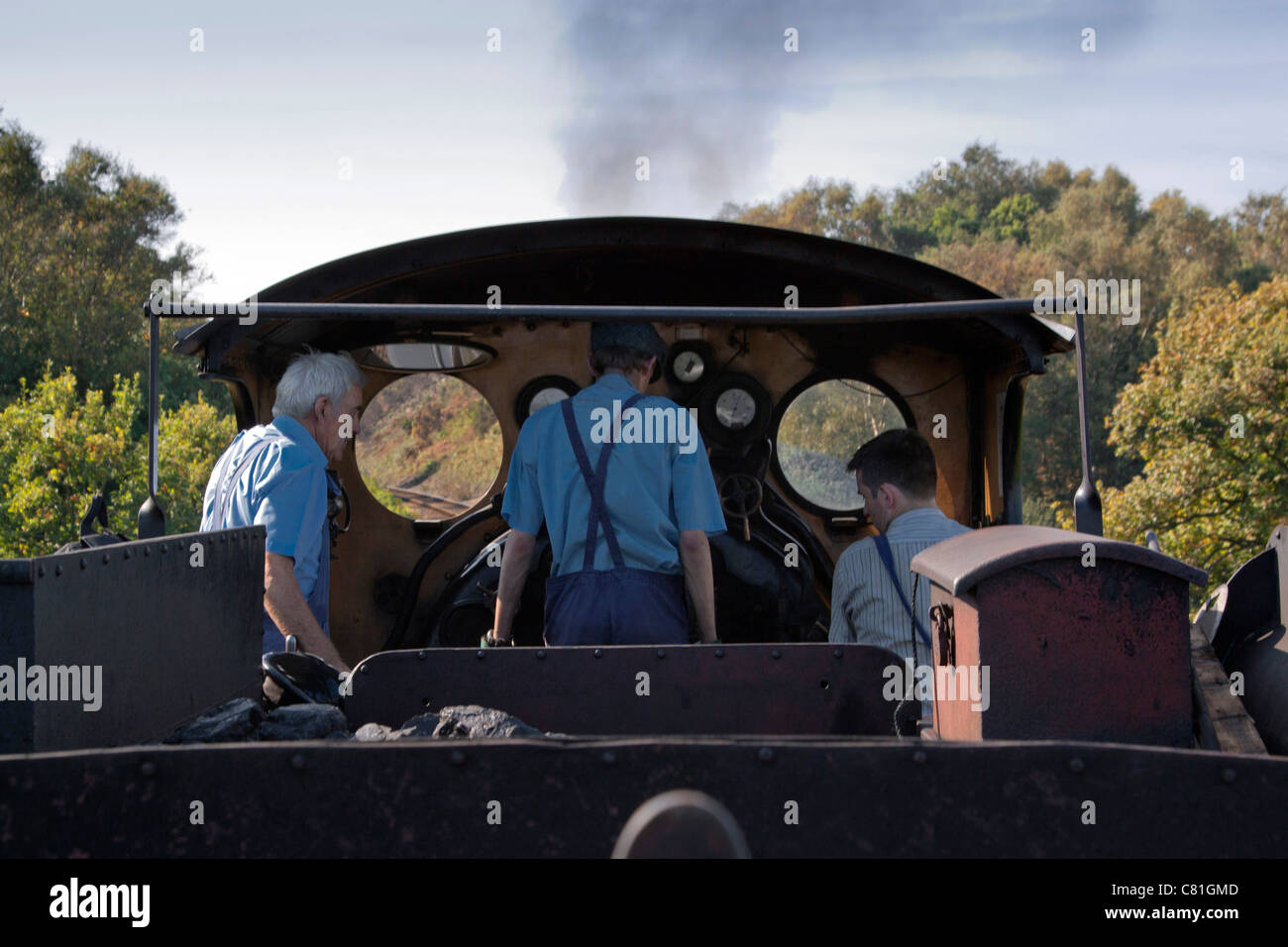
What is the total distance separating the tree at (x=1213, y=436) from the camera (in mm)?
27047

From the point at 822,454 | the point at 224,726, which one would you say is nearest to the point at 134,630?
the point at 224,726

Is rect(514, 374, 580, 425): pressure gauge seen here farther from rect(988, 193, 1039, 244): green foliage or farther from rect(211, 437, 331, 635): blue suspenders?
rect(988, 193, 1039, 244): green foliage

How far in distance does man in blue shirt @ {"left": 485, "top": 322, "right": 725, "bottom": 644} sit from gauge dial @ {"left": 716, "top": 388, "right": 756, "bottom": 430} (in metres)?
2.24

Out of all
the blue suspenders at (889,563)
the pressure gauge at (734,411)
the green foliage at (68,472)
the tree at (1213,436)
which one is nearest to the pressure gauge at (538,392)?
the pressure gauge at (734,411)

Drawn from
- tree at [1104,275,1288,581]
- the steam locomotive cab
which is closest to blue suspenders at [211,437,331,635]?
the steam locomotive cab

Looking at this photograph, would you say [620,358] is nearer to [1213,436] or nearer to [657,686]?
→ [657,686]

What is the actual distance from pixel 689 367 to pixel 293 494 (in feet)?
9.26

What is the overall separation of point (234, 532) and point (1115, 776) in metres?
2.17

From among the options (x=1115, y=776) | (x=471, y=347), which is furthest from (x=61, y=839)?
(x=471, y=347)

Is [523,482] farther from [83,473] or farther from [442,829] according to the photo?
[83,473]

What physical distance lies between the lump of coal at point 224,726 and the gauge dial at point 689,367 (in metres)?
3.84

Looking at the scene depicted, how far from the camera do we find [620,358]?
3826mm

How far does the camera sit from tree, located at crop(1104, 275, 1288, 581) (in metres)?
27.0

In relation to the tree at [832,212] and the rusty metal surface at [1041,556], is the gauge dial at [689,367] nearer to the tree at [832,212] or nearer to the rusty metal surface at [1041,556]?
the rusty metal surface at [1041,556]
